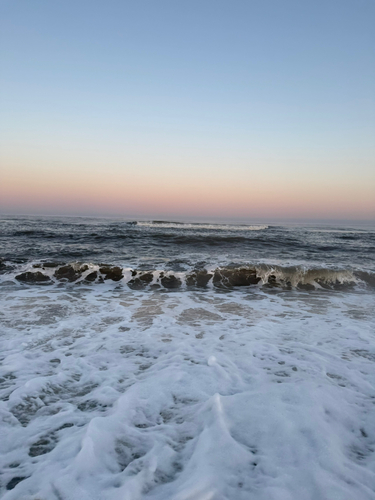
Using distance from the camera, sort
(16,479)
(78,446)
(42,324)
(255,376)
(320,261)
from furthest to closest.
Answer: (320,261) → (42,324) → (255,376) → (78,446) → (16,479)

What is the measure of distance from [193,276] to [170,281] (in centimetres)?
85

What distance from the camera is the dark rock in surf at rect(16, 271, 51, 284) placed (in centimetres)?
870

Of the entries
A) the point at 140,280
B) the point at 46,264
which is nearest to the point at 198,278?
the point at 140,280

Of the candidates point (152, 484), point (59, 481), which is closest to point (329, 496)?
point (152, 484)

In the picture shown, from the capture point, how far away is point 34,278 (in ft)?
29.1

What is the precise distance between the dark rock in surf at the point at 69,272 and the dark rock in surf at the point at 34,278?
0.35 meters

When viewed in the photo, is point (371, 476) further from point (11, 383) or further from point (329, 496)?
point (11, 383)

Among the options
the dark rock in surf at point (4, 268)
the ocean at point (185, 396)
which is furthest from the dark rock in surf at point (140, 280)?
the dark rock in surf at point (4, 268)

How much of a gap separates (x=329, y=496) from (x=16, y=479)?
210 centimetres

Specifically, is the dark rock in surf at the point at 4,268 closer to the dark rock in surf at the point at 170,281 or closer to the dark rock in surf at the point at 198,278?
the dark rock in surf at the point at 170,281

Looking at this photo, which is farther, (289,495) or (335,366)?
(335,366)

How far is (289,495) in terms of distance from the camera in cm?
183

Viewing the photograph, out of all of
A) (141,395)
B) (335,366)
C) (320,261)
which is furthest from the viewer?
(320,261)

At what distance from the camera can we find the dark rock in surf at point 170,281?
8742 mm
